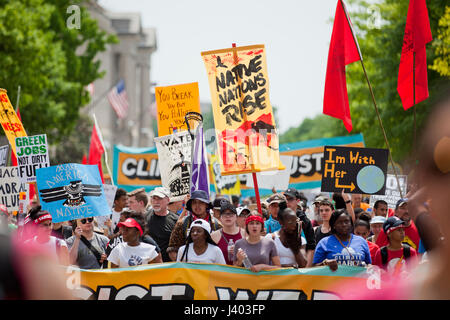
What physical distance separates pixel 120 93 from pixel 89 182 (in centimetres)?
3675

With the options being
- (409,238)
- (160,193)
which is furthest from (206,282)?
(409,238)

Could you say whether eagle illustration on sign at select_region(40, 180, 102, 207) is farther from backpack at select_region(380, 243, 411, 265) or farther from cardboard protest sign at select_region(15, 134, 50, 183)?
backpack at select_region(380, 243, 411, 265)

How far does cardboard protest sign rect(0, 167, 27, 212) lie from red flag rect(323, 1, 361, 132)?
17.6 ft

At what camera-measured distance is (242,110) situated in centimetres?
947

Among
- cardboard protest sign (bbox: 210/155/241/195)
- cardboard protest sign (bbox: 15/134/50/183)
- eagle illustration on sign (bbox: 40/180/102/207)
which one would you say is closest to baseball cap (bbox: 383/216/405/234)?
eagle illustration on sign (bbox: 40/180/102/207)

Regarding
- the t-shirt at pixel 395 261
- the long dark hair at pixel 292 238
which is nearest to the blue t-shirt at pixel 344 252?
the t-shirt at pixel 395 261

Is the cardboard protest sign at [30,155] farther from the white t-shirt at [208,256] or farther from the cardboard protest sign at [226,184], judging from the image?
the cardboard protest sign at [226,184]

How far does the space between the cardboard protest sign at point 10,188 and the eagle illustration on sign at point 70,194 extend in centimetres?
296

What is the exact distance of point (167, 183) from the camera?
1037 cm

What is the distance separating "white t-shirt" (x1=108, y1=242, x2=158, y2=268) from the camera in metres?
7.26

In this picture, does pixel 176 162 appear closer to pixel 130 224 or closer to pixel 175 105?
pixel 175 105

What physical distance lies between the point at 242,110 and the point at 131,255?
2.97 meters

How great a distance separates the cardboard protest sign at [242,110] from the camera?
364 inches
